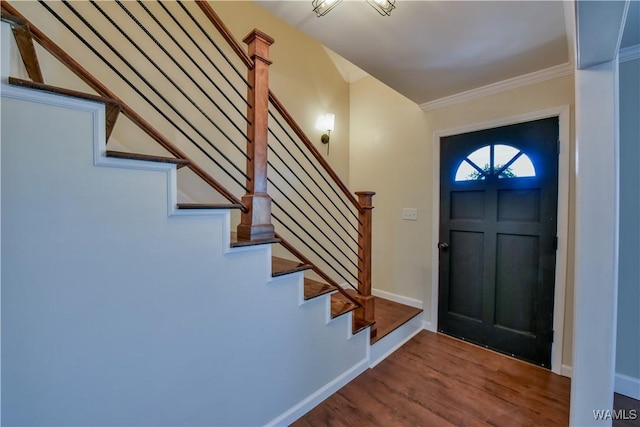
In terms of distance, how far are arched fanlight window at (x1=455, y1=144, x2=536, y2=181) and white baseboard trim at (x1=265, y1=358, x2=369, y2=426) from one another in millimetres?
1915

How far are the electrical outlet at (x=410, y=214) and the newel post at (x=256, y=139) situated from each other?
1894 millimetres

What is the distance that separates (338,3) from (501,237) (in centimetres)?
223

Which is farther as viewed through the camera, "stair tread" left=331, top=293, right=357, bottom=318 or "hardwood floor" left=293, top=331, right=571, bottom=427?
"stair tread" left=331, top=293, right=357, bottom=318

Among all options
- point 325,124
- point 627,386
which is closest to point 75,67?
point 325,124

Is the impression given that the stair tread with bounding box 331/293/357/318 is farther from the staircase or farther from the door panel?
the door panel

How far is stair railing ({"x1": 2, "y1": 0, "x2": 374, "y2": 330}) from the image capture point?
1127mm

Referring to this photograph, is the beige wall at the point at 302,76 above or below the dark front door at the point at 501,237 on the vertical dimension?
above

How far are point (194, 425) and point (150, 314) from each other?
1.96 feet

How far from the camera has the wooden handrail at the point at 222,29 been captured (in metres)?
1.25

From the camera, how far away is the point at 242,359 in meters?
1.37

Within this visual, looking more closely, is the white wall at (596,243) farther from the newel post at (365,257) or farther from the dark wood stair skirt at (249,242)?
the dark wood stair skirt at (249,242)

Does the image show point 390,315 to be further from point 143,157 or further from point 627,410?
point 143,157

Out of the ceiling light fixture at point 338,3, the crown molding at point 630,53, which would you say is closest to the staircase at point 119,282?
the ceiling light fixture at point 338,3

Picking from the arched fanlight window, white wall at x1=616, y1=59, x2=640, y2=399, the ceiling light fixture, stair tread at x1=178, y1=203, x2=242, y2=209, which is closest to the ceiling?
A: the ceiling light fixture
